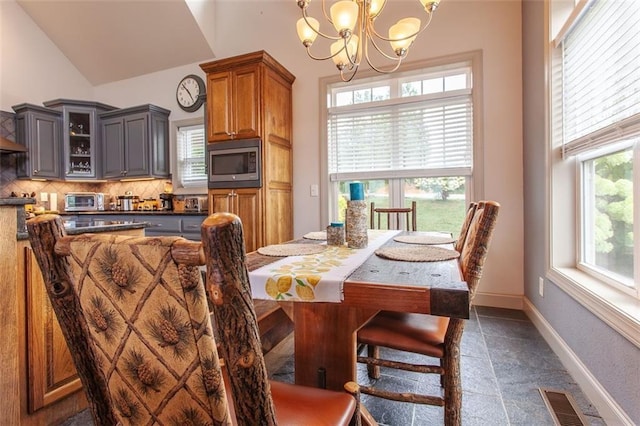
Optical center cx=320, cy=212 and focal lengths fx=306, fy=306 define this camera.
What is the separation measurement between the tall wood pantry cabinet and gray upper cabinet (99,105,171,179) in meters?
1.31

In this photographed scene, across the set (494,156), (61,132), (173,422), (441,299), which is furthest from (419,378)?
(61,132)

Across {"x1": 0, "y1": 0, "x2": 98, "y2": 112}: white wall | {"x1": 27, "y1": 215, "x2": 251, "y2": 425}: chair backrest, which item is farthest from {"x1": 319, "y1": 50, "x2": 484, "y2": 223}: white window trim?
{"x1": 0, "y1": 0, "x2": 98, "y2": 112}: white wall

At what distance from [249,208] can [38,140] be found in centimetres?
327

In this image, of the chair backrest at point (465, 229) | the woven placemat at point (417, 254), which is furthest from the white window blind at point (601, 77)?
the woven placemat at point (417, 254)

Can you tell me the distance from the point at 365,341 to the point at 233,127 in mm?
2562

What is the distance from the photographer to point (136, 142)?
4086 millimetres

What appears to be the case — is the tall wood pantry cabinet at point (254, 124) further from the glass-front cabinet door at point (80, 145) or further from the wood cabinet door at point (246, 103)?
the glass-front cabinet door at point (80, 145)

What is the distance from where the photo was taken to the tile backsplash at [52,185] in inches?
159

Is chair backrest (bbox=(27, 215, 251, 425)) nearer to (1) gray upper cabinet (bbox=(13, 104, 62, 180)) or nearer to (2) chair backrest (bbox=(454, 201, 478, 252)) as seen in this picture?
(2) chair backrest (bbox=(454, 201, 478, 252))

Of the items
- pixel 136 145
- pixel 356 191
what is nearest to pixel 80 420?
pixel 356 191

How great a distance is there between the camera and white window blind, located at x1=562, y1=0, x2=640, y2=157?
133 centimetres

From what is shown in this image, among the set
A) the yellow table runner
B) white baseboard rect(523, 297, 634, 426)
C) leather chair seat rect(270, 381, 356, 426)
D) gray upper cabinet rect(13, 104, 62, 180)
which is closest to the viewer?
leather chair seat rect(270, 381, 356, 426)

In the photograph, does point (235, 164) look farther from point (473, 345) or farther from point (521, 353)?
point (521, 353)

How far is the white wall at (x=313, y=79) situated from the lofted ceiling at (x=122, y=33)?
0.12 m
